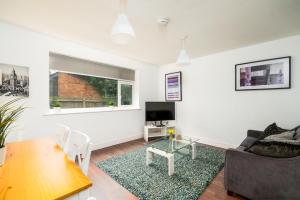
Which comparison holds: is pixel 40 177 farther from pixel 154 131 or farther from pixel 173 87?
pixel 173 87

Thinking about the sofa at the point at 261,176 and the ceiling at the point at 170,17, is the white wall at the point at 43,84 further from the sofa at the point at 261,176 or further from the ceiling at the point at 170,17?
the sofa at the point at 261,176

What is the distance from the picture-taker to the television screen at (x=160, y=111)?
12.8 feet

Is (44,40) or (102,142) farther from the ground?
(44,40)

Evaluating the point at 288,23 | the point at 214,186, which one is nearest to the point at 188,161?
the point at 214,186

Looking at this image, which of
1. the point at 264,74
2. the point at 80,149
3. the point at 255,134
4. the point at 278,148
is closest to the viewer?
the point at 80,149

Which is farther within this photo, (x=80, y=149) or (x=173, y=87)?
(x=173, y=87)

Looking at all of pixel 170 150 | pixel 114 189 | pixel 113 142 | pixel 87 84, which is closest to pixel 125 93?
pixel 87 84

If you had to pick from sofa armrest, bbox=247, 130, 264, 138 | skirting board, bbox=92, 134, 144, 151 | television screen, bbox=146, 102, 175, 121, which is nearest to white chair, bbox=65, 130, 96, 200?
skirting board, bbox=92, 134, 144, 151

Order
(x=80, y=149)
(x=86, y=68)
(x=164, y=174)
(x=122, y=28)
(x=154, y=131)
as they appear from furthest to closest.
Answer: (x=154, y=131) < (x=86, y=68) < (x=164, y=174) < (x=122, y=28) < (x=80, y=149)

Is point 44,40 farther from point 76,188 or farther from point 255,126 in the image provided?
point 255,126

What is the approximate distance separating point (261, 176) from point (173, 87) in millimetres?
2997

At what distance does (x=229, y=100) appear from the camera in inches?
125

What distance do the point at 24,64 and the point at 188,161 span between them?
10.4 ft

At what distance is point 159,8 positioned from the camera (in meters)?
1.71
